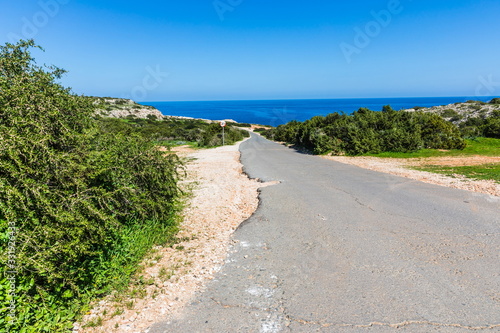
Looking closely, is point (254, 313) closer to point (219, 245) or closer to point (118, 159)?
point (219, 245)

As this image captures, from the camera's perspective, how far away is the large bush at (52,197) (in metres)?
2.93

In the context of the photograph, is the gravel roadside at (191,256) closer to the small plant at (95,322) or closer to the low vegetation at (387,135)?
the small plant at (95,322)

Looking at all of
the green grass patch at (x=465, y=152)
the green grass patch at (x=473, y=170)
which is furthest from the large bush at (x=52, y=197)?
the green grass patch at (x=465, y=152)

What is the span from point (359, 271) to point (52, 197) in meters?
4.07

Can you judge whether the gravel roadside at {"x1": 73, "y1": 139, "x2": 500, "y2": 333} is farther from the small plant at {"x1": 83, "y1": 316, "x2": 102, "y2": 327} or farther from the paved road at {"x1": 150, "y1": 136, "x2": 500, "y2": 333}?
the paved road at {"x1": 150, "y1": 136, "x2": 500, "y2": 333}

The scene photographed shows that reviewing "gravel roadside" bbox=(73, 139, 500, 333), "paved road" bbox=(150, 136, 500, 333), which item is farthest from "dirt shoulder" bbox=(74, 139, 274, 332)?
"paved road" bbox=(150, 136, 500, 333)

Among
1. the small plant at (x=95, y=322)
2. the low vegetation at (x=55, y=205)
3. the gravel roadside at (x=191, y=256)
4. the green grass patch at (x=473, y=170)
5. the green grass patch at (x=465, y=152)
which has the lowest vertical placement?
the green grass patch at (x=465, y=152)

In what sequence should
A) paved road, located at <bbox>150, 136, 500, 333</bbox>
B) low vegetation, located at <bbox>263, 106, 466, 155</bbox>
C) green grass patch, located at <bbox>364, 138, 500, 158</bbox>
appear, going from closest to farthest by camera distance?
paved road, located at <bbox>150, 136, 500, 333</bbox>, green grass patch, located at <bbox>364, 138, 500, 158</bbox>, low vegetation, located at <bbox>263, 106, 466, 155</bbox>

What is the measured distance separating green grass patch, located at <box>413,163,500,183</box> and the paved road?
13.2 feet

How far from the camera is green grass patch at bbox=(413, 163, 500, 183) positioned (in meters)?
11.6

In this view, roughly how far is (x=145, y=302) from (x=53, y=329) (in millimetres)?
960

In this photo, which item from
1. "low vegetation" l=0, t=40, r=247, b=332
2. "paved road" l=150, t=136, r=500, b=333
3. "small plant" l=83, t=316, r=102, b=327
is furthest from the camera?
"paved road" l=150, t=136, r=500, b=333

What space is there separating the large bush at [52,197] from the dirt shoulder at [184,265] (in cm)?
41

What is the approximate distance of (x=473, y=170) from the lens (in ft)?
42.7
